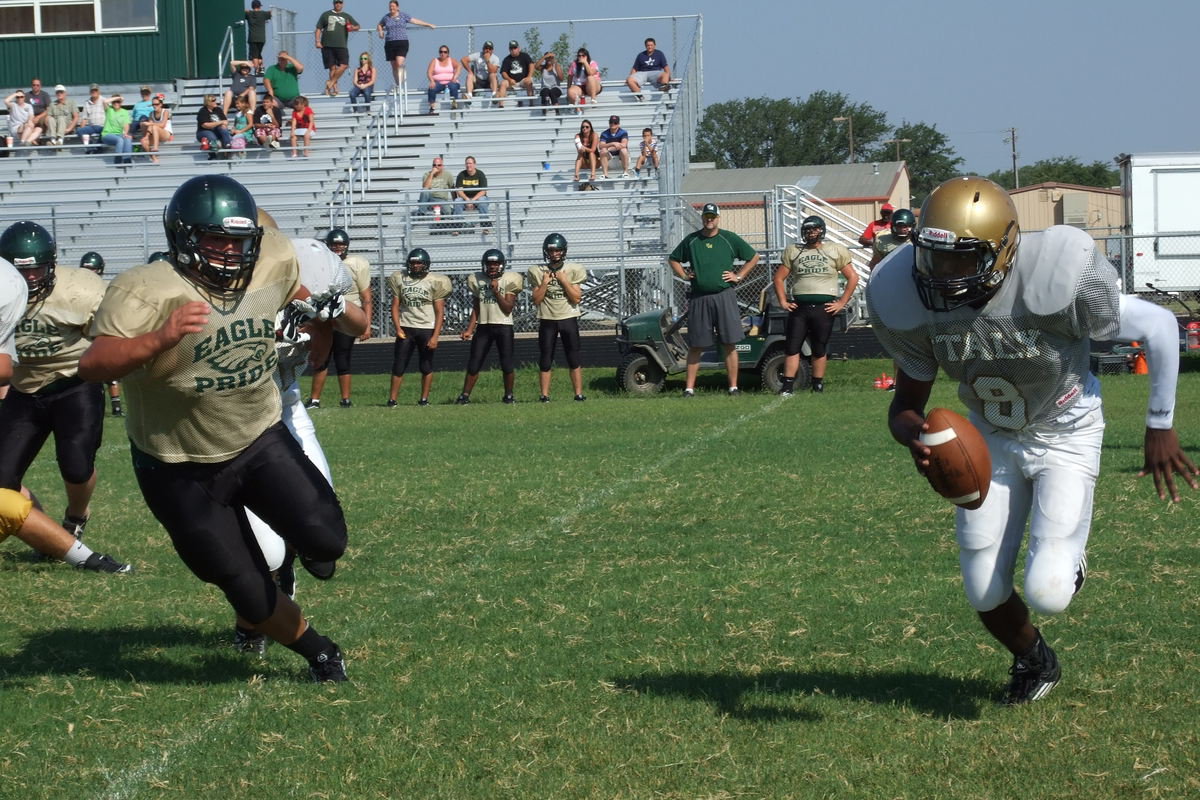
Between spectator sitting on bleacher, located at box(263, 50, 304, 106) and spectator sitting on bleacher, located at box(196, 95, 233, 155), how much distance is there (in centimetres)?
102

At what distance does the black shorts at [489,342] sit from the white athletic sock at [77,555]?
341 inches

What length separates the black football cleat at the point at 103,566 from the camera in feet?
21.8

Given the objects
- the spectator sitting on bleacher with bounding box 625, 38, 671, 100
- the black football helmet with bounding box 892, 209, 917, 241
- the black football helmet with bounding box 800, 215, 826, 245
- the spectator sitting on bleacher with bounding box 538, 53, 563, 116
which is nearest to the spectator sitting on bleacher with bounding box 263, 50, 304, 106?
the spectator sitting on bleacher with bounding box 538, 53, 563, 116

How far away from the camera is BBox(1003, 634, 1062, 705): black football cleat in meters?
4.22

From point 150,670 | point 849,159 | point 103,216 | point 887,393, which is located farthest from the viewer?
point 849,159

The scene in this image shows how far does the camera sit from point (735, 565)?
20.5 ft

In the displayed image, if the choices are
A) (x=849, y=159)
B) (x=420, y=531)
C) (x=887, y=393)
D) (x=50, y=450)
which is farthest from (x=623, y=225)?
(x=849, y=159)

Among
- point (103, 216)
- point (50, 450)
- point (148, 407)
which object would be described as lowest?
point (50, 450)

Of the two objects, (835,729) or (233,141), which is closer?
(835,729)

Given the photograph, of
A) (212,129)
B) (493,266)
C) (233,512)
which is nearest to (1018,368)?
(233,512)

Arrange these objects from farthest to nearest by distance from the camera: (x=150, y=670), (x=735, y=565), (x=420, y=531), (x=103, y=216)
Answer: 1. (x=103, y=216)
2. (x=420, y=531)
3. (x=735, y=565)
4. (x=150, y=670)

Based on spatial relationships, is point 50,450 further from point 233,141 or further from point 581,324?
point 233,141

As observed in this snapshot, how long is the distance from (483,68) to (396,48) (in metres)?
1.51

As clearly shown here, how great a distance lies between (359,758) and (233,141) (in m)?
21.2
